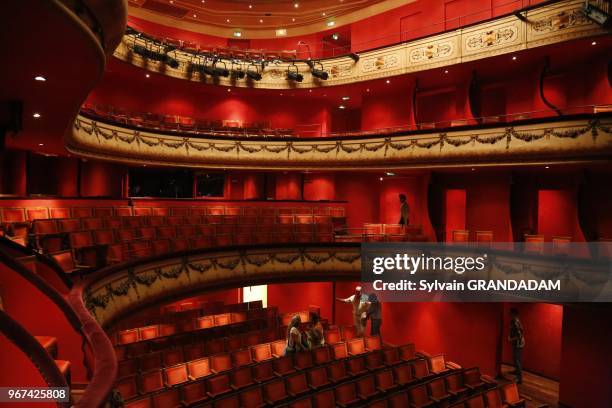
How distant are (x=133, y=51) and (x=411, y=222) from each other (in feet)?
25.8

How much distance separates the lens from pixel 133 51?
10078 millimetres

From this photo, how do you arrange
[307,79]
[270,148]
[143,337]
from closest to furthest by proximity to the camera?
[143,337] → [270,148] → [307,79]

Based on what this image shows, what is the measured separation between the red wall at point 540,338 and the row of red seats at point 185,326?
523cm

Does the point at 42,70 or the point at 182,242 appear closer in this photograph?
the point at 42,70

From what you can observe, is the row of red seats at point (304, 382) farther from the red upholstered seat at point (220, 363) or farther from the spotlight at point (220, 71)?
the spotlight at point (220, 71)

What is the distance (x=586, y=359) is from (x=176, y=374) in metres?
6.61

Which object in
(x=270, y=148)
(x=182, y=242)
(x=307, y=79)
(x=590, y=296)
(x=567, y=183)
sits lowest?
(x=590, y=296)

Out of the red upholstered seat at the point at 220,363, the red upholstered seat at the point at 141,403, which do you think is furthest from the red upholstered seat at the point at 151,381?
the red upholstered seat at the point at 220,363

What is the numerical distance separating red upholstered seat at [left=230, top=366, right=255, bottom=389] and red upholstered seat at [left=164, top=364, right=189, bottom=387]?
0.59 metres

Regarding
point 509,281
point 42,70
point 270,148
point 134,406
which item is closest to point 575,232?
point 509,281

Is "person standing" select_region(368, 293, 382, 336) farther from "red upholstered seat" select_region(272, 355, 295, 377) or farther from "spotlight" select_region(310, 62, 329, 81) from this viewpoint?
"spotlight" select_region(310, 62, 329, 81)

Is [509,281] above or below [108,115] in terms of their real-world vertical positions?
below

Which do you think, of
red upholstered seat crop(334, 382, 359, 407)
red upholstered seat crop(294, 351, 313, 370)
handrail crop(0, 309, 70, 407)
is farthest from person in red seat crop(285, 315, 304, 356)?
handrail crop(0, 309, 70, 407)

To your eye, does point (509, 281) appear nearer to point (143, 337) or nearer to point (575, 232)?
point (575, 232)
